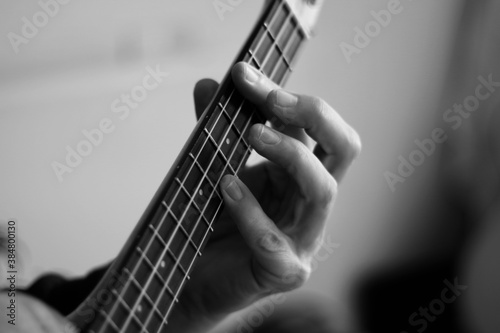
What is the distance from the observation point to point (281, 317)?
4.13 feet

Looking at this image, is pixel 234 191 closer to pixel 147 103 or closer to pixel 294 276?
pixel 294 276

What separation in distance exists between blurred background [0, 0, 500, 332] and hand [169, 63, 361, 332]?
26cm

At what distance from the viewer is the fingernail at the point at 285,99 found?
543 millimetres

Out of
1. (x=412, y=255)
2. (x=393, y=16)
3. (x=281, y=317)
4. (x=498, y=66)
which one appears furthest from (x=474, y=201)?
(x=281, y=317)

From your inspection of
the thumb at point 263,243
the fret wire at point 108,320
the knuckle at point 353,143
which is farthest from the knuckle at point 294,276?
the fret wire at point 108,320

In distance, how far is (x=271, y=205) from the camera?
0.70 m

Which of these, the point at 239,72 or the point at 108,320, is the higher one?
the point at 239,72

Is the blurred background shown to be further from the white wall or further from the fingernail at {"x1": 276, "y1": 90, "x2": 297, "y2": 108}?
the fingernail at {"x1": 276, "y1": 90, "x2": 297, "y2": 108}

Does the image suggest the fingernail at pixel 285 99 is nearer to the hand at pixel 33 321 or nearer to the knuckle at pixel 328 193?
the knuckle at pixel 328 193

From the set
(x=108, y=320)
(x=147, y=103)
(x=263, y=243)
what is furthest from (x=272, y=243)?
(x=147, y=103)

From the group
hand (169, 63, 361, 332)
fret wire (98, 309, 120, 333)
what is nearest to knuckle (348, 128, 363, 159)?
hand (169, 63, 361, 332)

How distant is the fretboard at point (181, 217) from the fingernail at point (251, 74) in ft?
0.05

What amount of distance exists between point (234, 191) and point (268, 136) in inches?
2.6

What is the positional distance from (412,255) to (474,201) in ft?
0.73
